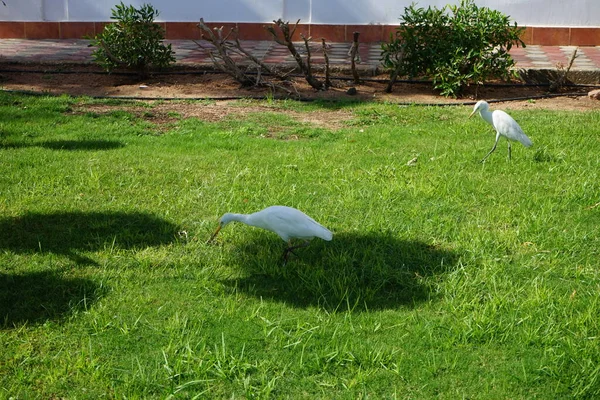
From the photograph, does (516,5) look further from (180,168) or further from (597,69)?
(180,168)

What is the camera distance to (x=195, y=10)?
42.3 ft

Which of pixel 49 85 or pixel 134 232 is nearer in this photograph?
pixel 134 232

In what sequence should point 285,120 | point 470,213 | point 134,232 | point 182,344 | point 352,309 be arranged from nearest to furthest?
1. point 182,344
2. point 352,309
3. point 134,232
4. point 470,213
5. point 285,120

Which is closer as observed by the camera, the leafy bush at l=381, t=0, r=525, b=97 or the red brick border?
the leafy bush at l=381, t=0, r=525, b=97

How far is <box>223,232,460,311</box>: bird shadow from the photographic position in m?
4.02

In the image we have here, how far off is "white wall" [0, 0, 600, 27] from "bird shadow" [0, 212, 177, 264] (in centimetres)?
844

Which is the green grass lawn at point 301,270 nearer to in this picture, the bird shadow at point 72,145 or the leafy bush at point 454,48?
the bird shadow at point 72,145

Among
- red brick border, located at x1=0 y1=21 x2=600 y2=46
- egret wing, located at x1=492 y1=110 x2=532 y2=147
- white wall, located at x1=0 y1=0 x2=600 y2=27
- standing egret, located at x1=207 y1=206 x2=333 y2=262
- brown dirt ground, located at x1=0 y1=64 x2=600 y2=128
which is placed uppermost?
white wall, located at x1=0 y1=0 x2=600 y2=27

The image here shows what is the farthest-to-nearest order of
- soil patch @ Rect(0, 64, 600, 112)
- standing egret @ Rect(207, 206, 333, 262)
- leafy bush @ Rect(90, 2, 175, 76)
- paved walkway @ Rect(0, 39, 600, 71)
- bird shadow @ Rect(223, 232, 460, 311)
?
paved walkway @ Rect(0, 39, 600, 71), leafy bush @ Rect(90, 2, 175, 76), soil patch @ Rect(0, 64, 600, 112), standing egret @ Rect(207, 206, 333, 262), bird shadow @ Rect(223, 232, 460, 311)

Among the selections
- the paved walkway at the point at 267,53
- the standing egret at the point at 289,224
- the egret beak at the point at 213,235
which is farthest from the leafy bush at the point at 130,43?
the standing egret at the point at 289,224

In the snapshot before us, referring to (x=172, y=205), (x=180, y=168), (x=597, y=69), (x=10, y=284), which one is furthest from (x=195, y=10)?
(x=10, y=284)

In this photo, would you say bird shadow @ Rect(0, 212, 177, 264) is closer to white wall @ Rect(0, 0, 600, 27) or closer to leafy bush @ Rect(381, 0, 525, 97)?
leafy bush @ Rect(381, 0, 525, 97)

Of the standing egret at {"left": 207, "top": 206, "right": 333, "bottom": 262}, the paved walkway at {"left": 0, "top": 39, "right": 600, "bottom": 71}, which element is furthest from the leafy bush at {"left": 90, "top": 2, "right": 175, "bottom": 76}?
the standing egret at {"left": 207, "top": 206, "right": 333, "bottom": 262}

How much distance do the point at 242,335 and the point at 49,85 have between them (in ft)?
22.6
